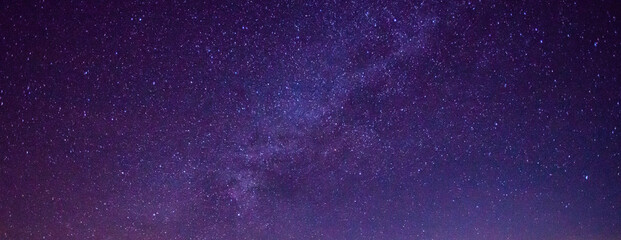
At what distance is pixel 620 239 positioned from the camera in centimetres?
Result: 1359

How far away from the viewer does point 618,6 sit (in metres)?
3.83

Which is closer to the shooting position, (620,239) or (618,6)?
(618,6)

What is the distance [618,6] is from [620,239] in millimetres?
14707
